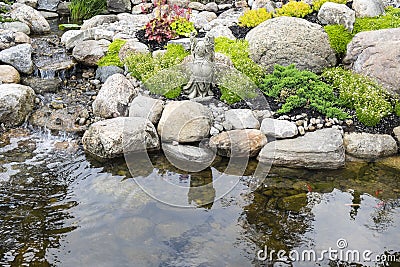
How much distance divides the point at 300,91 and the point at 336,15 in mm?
4210

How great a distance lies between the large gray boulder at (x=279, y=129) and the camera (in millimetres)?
9773

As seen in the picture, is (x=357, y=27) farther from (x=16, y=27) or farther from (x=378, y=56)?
(x=16, y=27)

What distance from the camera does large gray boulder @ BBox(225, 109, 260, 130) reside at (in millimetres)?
10008

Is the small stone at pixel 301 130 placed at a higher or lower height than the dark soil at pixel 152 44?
lower

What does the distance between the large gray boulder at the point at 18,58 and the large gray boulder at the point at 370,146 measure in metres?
9.07

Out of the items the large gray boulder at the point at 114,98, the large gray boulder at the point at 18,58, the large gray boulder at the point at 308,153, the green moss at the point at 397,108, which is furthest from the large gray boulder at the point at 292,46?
the large gray boulder at the point at 18,58

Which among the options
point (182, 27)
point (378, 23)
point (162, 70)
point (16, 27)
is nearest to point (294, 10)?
point (378, 23)

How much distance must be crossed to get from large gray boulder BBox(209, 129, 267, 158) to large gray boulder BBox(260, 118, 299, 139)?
0.22 metres

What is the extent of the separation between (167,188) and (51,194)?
2.22 meters

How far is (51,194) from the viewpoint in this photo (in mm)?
8297

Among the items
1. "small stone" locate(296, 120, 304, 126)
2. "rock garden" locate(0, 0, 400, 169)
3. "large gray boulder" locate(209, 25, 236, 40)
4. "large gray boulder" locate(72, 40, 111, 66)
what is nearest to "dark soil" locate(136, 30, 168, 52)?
"rock garden" locate(0, 0, 400, 169)

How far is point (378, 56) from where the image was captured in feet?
36.2

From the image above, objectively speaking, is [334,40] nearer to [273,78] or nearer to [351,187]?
[273,78]

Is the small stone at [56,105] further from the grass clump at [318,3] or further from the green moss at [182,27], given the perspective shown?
the grass clump at [318,3]
